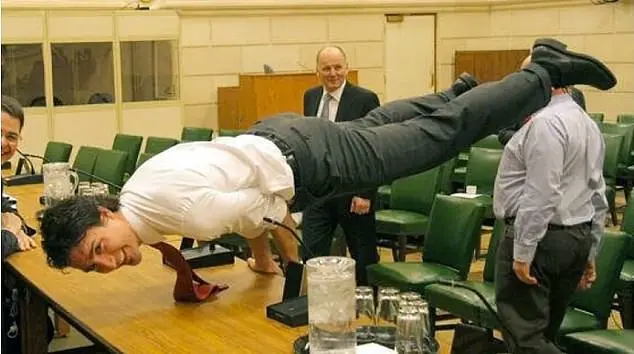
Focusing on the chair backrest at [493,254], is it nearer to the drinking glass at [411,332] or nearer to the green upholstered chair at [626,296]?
the green upholstered chair at [626,296]

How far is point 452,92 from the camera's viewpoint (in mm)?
3318

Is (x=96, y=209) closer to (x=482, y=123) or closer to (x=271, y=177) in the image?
(x=271, y=177)

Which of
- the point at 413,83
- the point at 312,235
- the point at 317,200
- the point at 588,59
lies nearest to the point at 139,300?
the point at 317,200

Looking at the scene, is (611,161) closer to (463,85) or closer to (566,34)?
(463,85)

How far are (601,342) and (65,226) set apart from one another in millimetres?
1886

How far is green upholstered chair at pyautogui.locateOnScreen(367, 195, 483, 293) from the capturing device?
405 cm

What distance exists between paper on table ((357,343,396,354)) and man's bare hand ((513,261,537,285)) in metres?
1.25

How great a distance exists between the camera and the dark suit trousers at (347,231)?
4.84m

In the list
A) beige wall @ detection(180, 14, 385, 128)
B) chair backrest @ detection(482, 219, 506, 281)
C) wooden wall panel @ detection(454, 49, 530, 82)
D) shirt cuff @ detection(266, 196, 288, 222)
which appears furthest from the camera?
wooden wall panel @ detection(454, 49, 530, 82)

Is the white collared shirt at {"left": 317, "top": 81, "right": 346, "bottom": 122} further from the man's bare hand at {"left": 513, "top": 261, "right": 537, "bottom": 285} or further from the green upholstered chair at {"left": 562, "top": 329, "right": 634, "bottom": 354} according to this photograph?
the green upholstered chair at {"left": 562, "top": 329, "right": 634, "bottom": 354}

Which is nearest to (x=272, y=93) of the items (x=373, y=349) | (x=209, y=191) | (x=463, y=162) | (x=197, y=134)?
(x=197, y=134)

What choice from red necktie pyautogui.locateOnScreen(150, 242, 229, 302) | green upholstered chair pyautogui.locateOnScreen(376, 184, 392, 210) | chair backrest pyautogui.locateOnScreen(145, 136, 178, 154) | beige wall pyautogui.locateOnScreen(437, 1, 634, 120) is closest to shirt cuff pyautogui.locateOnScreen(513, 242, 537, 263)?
red necktie pyautogui.locateOnScreen(150, 242, 229, 302)

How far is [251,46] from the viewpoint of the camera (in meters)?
10.4

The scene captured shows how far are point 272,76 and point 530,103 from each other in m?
6.69
